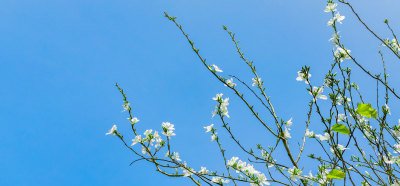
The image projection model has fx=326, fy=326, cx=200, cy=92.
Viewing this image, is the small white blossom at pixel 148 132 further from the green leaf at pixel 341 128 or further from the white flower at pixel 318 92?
the green leaf at pixel 341 128

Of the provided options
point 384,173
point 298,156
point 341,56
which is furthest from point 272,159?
point 341,56

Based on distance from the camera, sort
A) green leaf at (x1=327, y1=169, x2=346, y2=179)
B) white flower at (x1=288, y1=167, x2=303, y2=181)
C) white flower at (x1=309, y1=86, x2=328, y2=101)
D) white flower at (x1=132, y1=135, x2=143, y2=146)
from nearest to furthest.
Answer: green leaf at (x1=327, y1=169, x2=346, y2=179)
white flower at (x1=288, y1=167, x2=303, y2=181)
white flower at (x1=309, y1=86, x2=328, y2=101)
white flower at (x1=132, y1=135, x2=143, y2=146)

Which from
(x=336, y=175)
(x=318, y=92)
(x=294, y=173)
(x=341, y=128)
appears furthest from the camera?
(x=318, y=92)

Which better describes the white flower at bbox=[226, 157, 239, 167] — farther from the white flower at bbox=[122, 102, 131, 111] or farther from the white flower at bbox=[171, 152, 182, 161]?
the white flower at bbox=[122, 102, 131, 111]

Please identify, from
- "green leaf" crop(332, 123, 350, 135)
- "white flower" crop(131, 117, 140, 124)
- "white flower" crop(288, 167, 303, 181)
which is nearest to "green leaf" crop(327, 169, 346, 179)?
"green leaf" crop(332, 123, 350, 135)

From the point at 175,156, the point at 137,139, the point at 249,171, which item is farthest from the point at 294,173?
the point at 137,139

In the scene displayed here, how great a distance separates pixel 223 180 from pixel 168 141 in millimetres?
607

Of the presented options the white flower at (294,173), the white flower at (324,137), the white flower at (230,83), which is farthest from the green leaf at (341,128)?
the white flower at (230,83)

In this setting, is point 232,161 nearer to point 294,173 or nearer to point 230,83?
point 294,173

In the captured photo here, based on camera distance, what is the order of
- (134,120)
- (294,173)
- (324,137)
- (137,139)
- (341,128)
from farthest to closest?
(134,120) < (137,139) < (324,137) < (294,173) < (341,128)

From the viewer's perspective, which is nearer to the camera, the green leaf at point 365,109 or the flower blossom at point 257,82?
the green leaf at point 365,109

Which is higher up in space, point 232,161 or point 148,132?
point 148,132

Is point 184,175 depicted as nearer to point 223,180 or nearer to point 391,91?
point 223,180

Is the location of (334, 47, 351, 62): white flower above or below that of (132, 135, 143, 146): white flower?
above
